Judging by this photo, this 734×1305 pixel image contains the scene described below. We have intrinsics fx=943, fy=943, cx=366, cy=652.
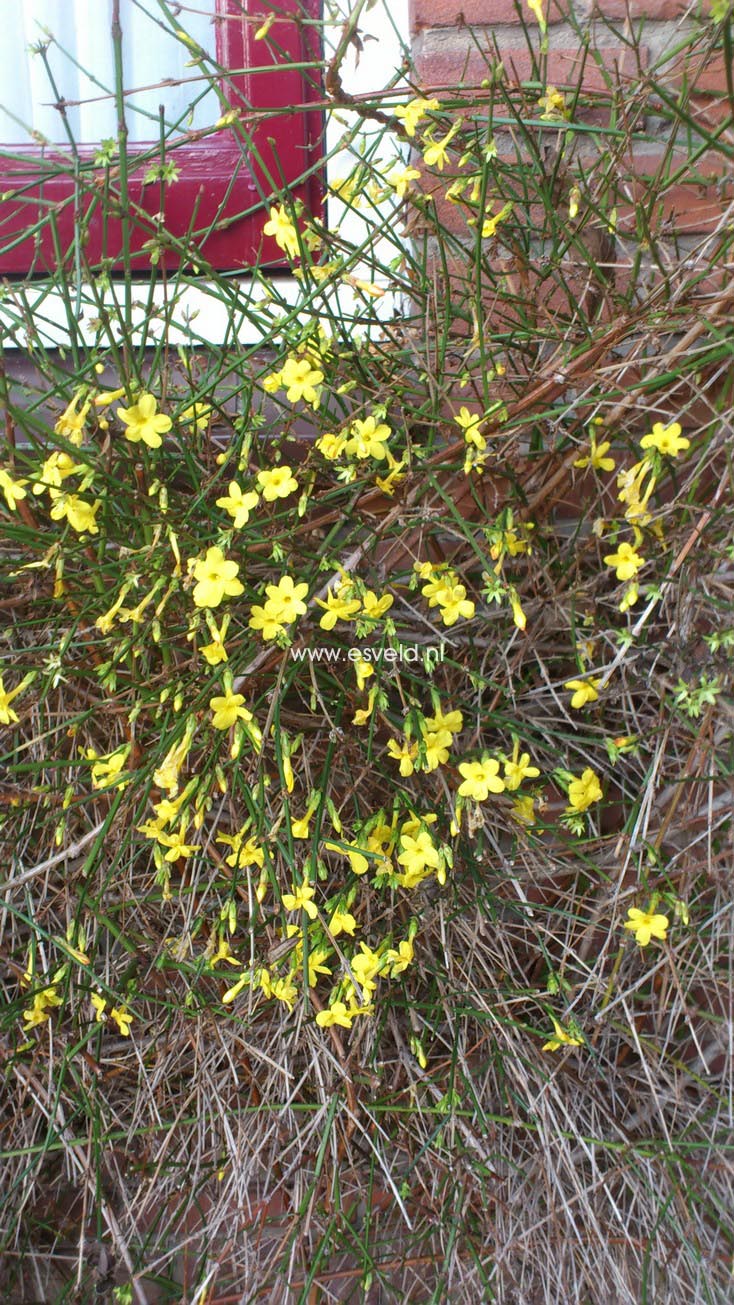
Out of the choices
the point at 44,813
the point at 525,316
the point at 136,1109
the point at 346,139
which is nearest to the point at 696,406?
the point at 525,316

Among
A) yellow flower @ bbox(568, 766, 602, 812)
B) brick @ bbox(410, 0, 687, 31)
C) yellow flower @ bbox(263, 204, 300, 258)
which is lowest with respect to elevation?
yellow flower @ bbox(568, 766, 602, 812)

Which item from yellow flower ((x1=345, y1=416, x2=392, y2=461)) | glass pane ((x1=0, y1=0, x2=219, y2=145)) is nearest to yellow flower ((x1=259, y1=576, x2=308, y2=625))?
yellow flower ((x1=345, y1=416, x2=392, y2=461))

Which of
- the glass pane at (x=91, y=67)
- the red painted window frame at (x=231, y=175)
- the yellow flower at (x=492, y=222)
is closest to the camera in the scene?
the yellow flower at (x=492, y=222)

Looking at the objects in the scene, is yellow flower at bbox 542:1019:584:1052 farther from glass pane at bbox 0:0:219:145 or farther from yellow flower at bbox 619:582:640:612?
glass pane at bbox 0:0:219:145

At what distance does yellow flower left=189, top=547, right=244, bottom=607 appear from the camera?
3.72 ft

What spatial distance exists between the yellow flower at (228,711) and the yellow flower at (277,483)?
0.27 metres

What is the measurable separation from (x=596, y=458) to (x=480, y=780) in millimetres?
488

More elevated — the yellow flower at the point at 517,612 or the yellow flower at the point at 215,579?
the yellow flower at the point at 215,579

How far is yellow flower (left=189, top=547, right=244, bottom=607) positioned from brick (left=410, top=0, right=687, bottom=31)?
1066 millimetres

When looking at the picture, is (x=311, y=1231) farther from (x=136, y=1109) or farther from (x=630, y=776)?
(x=630, y=776)

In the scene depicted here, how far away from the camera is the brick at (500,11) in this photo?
5.12ft

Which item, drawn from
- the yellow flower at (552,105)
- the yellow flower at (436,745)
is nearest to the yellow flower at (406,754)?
the yellow flower at (436,745)

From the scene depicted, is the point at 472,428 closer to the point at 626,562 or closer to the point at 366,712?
the point at 626,562

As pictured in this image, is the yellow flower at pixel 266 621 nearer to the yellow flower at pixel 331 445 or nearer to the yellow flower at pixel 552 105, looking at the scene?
the yellow flower at pixel 331 445
